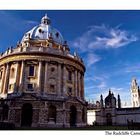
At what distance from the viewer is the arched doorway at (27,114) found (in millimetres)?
33750

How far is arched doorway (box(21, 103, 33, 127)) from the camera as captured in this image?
33750mm

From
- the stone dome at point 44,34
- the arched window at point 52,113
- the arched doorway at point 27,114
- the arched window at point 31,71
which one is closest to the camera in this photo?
the arched doorway at point 27,114

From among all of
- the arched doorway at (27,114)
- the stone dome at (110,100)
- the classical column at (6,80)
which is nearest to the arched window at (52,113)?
the arched doorway at (27,114)

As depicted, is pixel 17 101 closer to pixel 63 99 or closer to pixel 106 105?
pixel 63 99

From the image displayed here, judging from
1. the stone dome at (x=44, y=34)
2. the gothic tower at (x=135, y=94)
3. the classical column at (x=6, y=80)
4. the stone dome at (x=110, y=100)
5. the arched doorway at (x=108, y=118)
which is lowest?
the arched doorway at (x=108, y=118)

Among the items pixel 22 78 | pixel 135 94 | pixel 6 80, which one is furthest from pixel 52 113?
pixel 135 94

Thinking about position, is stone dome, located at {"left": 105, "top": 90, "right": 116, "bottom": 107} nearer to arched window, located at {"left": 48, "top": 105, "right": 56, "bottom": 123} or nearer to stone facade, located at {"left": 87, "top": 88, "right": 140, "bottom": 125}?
stone facade, located at {"left": 87, "top": 88, "right": 140, "bottom": 125}

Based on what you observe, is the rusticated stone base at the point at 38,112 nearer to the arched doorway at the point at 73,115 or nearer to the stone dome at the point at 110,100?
the arched doorway at the point at 73,115

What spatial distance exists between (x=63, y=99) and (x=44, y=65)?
301 inches

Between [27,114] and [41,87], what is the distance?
5.39 m

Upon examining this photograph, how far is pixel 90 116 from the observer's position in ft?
171

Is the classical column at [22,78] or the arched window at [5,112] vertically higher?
the classical column at [22,78]

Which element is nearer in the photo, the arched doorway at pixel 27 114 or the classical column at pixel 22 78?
the arched doorway at pixel 27 114

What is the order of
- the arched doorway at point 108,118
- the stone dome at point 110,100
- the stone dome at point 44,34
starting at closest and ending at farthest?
the stone dome at point 44,34
the arched doorway at point 108,118
the stone dome at point 110,100
